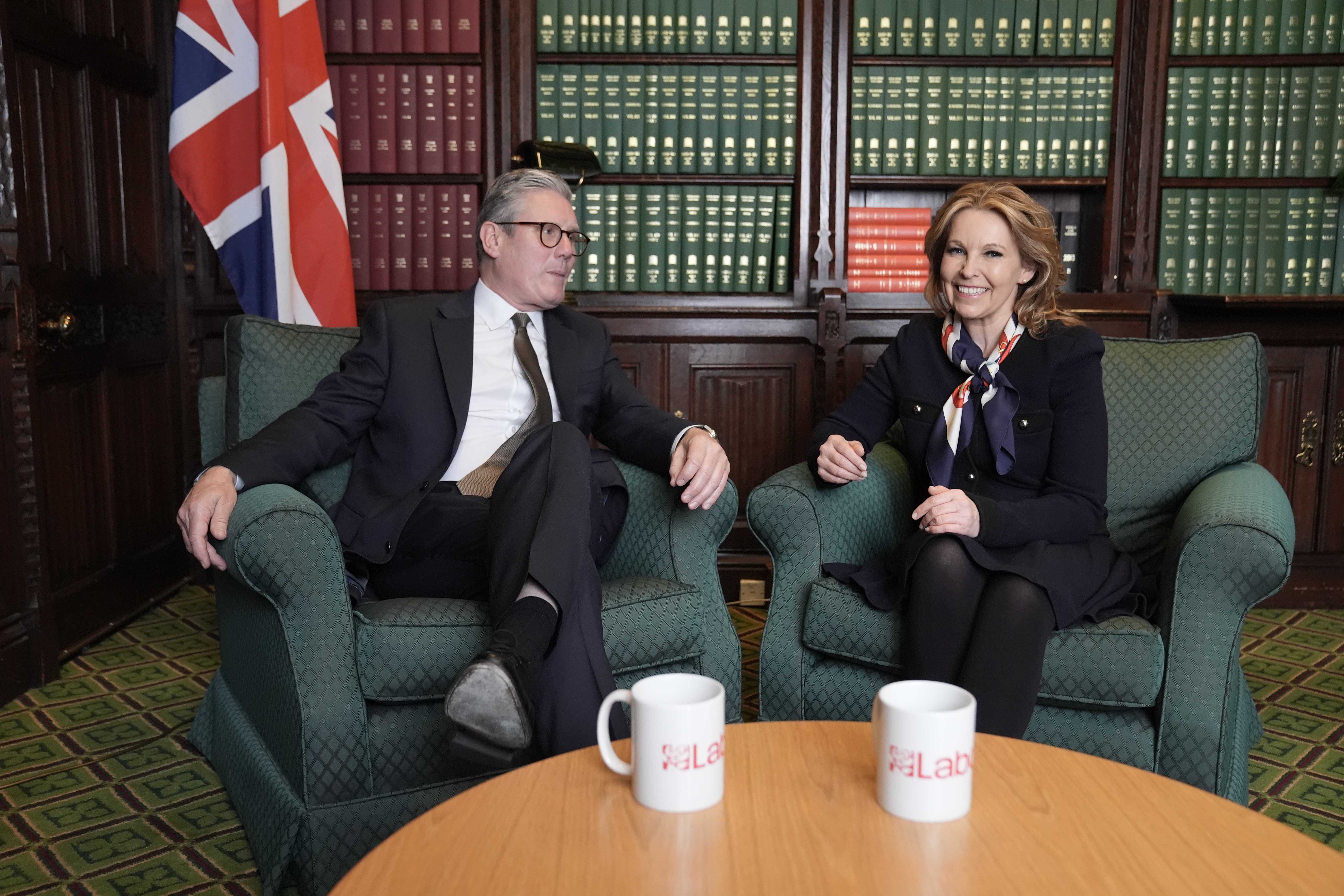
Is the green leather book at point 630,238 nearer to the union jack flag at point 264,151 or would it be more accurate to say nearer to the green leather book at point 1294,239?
the union jack flag at point 264,151

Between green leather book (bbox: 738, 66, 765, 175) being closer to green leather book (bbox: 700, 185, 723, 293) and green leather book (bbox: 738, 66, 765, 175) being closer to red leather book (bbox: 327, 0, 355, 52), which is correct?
green leather book (bbox: 700, 185, 723, 293)

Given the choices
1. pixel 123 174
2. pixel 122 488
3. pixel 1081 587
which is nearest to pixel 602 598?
pixel 1081 587

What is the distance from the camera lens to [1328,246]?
3.38m

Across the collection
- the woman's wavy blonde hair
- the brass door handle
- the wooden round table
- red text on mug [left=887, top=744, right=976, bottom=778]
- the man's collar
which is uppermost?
the woman's wavy blonde hair

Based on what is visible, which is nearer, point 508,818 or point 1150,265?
point 508,818

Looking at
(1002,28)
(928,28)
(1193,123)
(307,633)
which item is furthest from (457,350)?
(1193,123)

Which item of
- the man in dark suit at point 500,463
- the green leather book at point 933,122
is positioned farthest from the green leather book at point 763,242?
the man in dark suit at point 500,463

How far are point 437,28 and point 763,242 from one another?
3.88ft

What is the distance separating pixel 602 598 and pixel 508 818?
0.77 meters

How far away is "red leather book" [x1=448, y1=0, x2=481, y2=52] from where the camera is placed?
3279mm

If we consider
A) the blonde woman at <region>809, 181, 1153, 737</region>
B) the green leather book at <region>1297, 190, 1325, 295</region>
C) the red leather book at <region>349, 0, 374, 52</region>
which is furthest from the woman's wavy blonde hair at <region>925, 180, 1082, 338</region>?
the red leather book at <region>349, 0, 374, 52</region>

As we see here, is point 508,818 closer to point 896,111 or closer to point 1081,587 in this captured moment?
point 1081,587

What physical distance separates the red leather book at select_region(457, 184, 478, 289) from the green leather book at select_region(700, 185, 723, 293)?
28.4 inches

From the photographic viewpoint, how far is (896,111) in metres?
3.35
